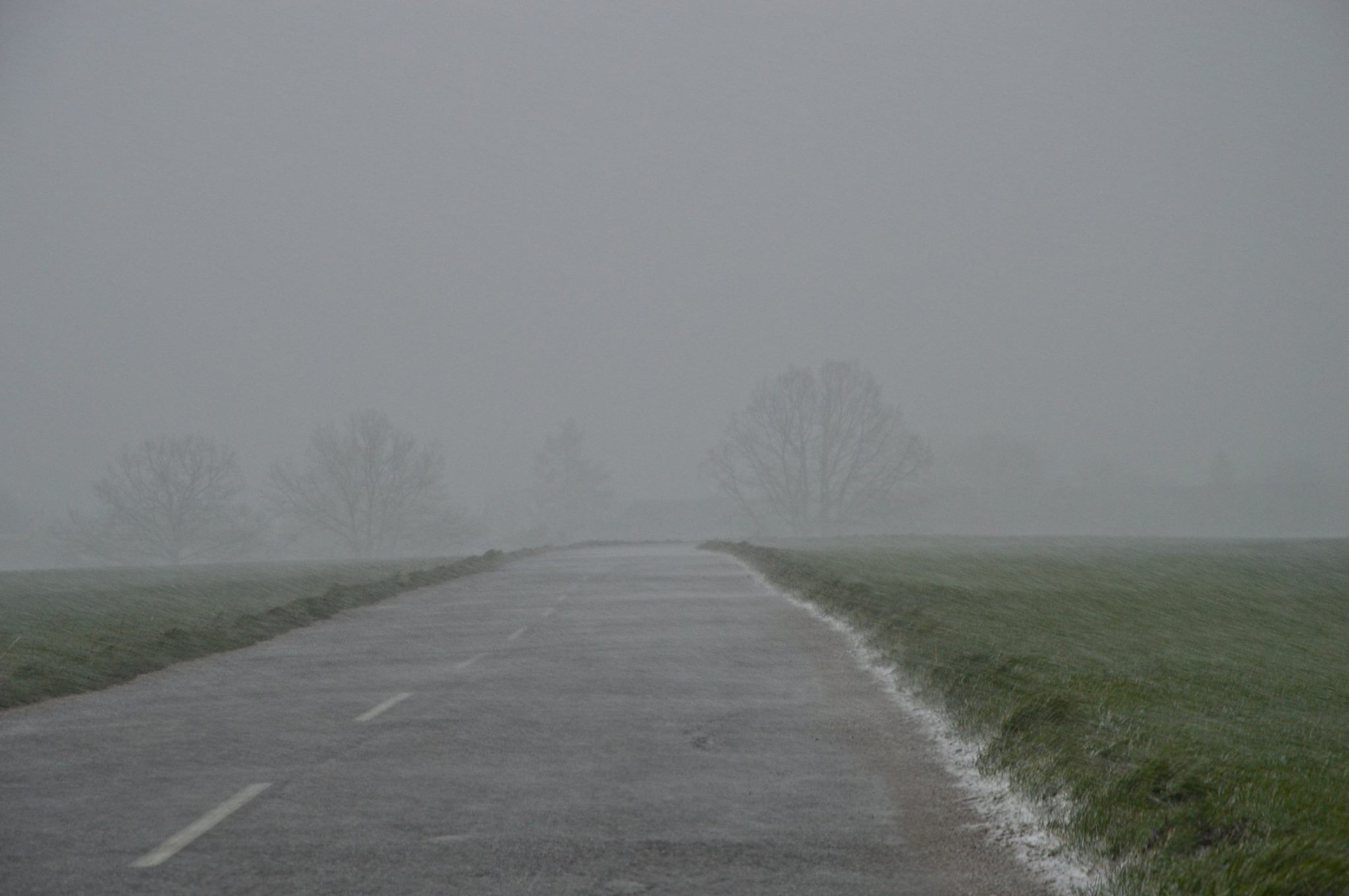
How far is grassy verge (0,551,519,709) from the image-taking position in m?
14.3

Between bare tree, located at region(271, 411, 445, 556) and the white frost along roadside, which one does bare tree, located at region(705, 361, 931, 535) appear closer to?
bare tree, located at region(271, 411, 445, 556)

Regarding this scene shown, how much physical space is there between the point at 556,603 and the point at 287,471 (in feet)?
245

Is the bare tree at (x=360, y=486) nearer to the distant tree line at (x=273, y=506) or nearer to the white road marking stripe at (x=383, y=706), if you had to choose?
the distant tree line at (x=273, y=506)

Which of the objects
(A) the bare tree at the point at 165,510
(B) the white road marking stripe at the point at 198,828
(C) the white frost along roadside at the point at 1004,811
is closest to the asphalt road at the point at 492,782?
(B) the white road marking stripe at the point at 198,828

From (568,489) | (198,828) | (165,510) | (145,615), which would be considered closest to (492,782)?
(198,828)

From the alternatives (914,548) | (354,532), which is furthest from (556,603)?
(354,532)

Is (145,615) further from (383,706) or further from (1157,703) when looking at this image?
(1157,703)

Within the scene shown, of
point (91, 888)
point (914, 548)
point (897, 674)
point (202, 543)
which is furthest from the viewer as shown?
point (202, 543)

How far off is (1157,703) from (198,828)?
7.56m

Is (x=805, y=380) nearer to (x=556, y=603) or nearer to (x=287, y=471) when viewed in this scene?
(x=287, y=471)

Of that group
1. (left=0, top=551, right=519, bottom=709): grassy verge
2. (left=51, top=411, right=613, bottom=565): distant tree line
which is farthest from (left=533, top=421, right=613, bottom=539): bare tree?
(left=0, top=551, right=519, bottom=709): grassy verge

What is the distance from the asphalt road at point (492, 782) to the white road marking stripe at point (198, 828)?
0.02 metres

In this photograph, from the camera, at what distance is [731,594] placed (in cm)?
2583

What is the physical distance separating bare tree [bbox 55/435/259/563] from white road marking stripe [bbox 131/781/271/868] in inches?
3210
